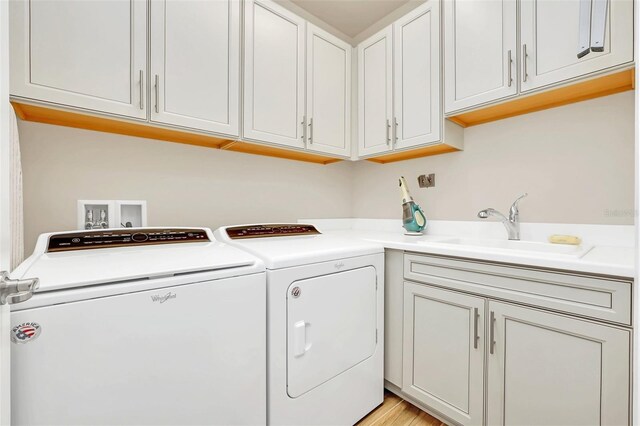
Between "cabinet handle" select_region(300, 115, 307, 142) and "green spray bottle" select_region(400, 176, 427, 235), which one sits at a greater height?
"cabinet handle" select_region(300, 115, 307, 142)

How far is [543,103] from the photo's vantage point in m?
1.54

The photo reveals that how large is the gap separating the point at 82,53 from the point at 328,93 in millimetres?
1392

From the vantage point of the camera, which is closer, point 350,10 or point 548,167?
point 548,167

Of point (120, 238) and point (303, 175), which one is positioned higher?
point (303, 175)

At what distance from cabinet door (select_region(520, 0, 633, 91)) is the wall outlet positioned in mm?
806

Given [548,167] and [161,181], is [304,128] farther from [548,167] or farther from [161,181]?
[548,167]

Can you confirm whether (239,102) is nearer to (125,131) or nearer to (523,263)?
(125,131)

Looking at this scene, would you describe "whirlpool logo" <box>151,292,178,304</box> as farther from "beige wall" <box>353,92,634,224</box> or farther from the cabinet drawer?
"beige wall" <box>353,92,634,224</box>

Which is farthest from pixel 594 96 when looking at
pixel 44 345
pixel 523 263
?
pixel 44 345

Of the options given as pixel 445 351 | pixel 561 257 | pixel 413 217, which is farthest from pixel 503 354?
pixel 413 217

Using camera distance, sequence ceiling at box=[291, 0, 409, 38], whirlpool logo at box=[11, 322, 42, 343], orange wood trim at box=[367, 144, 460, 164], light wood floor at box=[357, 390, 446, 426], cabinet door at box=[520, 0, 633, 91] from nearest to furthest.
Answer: whirlpool logo at box=[11, 322, 42, 343], cabinet door at box=[520, 0, 633, 91], light wood floor at box=[357, 390, 446, 426], orange wood trim at box=[367, 144, 460, 164], ceiling at box=[291, 0, 409, 38]

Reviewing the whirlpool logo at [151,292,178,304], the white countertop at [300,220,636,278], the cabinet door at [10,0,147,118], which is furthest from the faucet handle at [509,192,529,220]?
the cabinet door at [10,0,147,118]

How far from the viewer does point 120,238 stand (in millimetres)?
1287

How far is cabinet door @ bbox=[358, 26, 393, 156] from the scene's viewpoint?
2.02m
